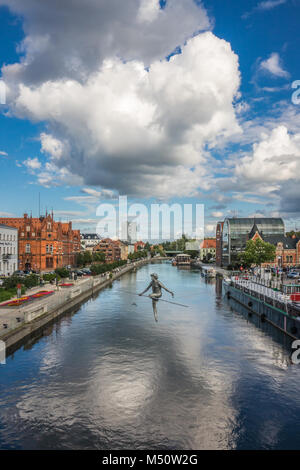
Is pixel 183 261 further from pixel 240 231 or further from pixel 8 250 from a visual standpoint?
pixel 8 250

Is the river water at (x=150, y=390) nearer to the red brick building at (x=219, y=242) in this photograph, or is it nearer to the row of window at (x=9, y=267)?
the row of window at (x=9, y=267)

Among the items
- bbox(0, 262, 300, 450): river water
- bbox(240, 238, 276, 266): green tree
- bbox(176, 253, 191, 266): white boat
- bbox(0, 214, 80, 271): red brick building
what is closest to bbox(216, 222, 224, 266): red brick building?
bbox(176, 253, 191, 266): white boat

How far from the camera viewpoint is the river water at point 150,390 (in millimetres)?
16391

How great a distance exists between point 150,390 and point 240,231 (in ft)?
405

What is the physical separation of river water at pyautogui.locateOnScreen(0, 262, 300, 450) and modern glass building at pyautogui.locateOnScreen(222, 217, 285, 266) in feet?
328

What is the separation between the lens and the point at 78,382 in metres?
22.4

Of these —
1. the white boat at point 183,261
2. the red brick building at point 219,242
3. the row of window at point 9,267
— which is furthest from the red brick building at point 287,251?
the row of window at point 9,267

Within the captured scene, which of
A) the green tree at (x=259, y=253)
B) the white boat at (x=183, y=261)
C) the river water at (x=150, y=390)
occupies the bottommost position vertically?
the river water at (x=150, y=390)

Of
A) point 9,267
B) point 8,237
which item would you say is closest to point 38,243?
point 8,237

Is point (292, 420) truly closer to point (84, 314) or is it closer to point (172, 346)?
point (172, 346)

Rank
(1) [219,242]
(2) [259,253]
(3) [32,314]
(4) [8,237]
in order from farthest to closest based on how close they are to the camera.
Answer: (1) [219,242]
(2) [259,253]
(4) [8,237]
(3) [32,314]

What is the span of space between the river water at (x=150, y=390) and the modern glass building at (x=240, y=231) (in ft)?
328

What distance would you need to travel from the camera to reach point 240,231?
5433 inches

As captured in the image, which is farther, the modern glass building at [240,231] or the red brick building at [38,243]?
the modern glass building at [240,231]
